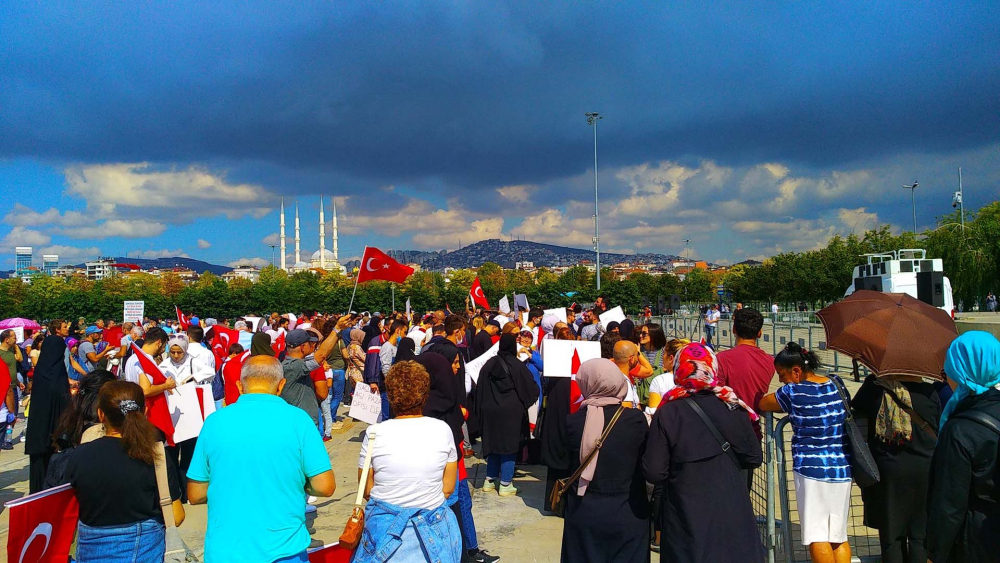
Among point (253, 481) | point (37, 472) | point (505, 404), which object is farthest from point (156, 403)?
point (505, 404)

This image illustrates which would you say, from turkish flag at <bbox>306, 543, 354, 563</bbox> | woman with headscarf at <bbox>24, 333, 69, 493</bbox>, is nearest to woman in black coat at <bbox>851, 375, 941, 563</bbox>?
turkish flag at <bbox>306, 543, 354, 563</bbox>

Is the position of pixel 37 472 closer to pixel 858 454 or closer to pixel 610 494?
pixel 610 494

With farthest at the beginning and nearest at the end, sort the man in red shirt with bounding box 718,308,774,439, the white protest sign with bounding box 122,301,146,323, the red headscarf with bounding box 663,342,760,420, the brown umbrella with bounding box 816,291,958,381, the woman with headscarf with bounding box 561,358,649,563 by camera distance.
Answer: the white protest sign with bounding box 122,301,146,323 < the man in red shirt with bounding box 718,308,774,439 < the brown umbrella with bounding box 816,291,958,381 < the woman with headscarf with bounding box 561,358,649,563 < the red headscarf with bounding box 663,342,760,420

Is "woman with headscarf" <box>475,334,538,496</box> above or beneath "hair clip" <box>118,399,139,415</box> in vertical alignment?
beneath

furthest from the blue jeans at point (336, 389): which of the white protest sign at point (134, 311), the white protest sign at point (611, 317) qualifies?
the white protest sign at point (134, 311)

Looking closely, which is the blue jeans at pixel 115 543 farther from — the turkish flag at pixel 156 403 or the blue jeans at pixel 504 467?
the blue jeans at pixel 504 467

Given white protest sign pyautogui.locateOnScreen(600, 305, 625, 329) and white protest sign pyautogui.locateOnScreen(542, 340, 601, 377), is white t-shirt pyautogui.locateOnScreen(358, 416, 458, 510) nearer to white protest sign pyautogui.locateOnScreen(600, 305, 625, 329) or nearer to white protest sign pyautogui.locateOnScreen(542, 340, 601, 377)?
white protest sign pyautogui.locateOnScreen(542, 340, 601, 377)

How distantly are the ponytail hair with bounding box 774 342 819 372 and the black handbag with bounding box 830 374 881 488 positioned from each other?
0.23 meters

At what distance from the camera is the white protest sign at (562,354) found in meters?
7.00

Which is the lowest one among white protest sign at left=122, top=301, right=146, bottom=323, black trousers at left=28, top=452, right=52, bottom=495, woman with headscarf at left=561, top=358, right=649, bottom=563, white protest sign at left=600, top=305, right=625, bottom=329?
black trousers at left=28, top=452, right=52, bottom=495

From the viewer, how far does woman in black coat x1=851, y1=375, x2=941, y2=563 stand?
13.8 ft

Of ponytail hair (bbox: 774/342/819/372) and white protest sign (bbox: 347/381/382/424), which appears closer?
ponytail hair (bbox: 774/342/819/372)

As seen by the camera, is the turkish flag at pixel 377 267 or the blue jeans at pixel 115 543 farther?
the turkish flag at pixel 377 267

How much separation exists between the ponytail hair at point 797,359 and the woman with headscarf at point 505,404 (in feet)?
10.7
